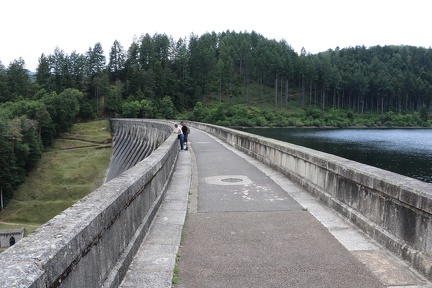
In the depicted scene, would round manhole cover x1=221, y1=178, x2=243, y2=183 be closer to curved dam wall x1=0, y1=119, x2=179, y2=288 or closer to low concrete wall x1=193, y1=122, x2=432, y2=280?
low concrete wall x1=193, y1=122, x2=432, y2=280

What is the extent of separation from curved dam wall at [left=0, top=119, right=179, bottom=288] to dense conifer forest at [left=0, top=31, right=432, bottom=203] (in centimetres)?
6556

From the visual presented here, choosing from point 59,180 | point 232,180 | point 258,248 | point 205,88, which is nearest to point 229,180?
point 232,180

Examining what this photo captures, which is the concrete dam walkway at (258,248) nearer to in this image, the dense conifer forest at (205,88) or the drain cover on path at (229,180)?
the drain cover on path at (229,180)

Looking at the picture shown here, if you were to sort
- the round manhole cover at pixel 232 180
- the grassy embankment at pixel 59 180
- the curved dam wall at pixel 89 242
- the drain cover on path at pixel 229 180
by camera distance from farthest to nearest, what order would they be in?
the grassy embankment at pixel 59 180 → the round manhole cover at pixel 232 180 → the drain cover on path at pixel 229 180 → the curved dam wall at pixel 89 242

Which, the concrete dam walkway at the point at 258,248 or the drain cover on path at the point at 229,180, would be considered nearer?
the concrete dam walkway at the point at 258,248

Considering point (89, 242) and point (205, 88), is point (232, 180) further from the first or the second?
point (205, 88)

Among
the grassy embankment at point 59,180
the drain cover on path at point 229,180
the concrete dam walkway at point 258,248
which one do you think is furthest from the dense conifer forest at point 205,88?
the concrete dam walkway at point 258,248

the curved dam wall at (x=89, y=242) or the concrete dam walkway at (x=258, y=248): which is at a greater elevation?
the curved dam wall at (x=89, y=242)

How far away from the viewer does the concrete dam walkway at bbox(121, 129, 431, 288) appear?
402 centimetres

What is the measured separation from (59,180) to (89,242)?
187 ft

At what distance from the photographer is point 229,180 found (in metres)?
10.1

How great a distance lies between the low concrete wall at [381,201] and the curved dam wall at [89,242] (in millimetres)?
3320

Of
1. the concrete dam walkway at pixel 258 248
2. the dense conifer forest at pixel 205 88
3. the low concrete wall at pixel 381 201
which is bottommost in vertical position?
the concrete dam walkway at pixel 258 248

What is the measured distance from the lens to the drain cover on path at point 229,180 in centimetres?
965
